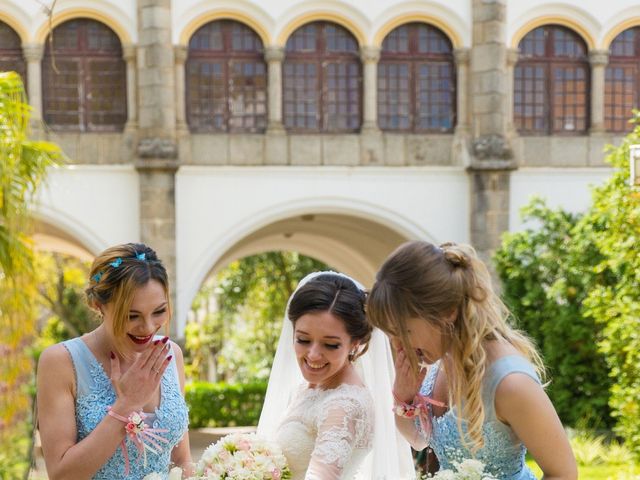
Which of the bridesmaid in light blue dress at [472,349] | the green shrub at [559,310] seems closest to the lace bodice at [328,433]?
the bridesmaid in light blue dress at [472,349]

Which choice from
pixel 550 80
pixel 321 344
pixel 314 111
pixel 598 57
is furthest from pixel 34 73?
pixel 321 344

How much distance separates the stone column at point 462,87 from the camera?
14.1 meters

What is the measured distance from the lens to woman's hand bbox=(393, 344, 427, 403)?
10.9 ft

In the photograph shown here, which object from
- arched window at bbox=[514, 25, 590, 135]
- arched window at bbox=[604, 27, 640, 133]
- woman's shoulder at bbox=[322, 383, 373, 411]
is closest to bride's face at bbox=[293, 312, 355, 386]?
woman's shoulder at bbox=[322, 383, 373, 411]

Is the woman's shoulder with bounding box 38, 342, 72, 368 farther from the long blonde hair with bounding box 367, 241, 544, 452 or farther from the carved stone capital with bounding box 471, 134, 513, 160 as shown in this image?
the carved stone capital with bounding box 471, 134, 513, 160

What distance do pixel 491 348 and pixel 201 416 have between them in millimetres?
15506

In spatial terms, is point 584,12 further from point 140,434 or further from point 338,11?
point 140,434

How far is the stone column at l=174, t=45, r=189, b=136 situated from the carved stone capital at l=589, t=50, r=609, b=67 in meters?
5.49

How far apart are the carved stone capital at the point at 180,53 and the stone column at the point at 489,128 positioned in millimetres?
3821

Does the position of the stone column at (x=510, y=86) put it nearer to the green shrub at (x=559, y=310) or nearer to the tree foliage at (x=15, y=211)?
the green shrub at (x=559, y=310)

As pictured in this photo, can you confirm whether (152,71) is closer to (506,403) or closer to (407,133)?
(407,133)

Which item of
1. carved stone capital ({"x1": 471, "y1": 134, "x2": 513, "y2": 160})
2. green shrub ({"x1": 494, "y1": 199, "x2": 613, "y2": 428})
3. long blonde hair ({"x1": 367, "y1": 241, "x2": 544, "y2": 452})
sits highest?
carved stone capital ({"x1": 471, "y1": 134, "x2": 513, "y2": 160})

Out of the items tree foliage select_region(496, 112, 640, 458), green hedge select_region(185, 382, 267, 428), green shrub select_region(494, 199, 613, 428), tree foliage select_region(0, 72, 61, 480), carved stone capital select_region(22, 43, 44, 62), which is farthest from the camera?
green hedge select_region(185, 382, 267, 428)

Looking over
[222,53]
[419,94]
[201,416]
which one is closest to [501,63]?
[419,94]
